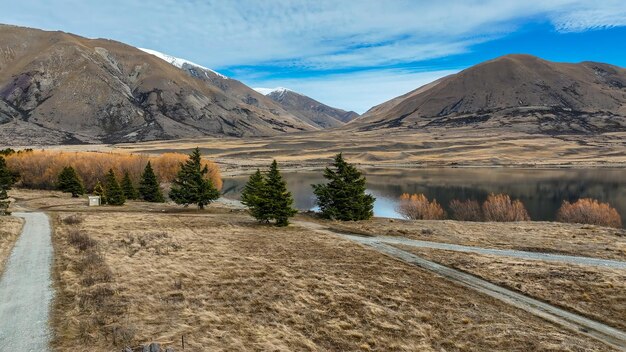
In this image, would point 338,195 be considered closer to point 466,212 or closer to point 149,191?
point 149,191

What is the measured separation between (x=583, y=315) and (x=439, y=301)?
6153 mm

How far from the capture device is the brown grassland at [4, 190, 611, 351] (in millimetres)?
14172

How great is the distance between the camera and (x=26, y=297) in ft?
54.5

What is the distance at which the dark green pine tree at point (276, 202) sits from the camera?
1593 inches

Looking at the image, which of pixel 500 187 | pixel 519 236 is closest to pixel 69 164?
pixel 519 236

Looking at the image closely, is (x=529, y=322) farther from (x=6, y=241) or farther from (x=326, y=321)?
(x=6, y=241)

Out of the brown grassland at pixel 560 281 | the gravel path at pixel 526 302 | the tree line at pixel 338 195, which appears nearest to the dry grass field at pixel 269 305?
the gravel path at pixel 526 302

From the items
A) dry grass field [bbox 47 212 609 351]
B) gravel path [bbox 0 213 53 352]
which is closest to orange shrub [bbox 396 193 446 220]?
dry grass field [bbox 47 212 609 351]

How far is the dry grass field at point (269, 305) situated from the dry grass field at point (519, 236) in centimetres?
1105

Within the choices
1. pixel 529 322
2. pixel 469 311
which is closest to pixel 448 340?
pixel 469 311

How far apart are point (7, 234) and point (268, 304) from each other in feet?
79.6

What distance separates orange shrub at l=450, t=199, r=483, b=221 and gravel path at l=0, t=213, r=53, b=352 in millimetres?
71620

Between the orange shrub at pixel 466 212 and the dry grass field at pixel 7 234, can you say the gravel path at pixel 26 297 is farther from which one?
the orange shrub at pixel 466 212

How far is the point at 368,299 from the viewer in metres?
18.6
